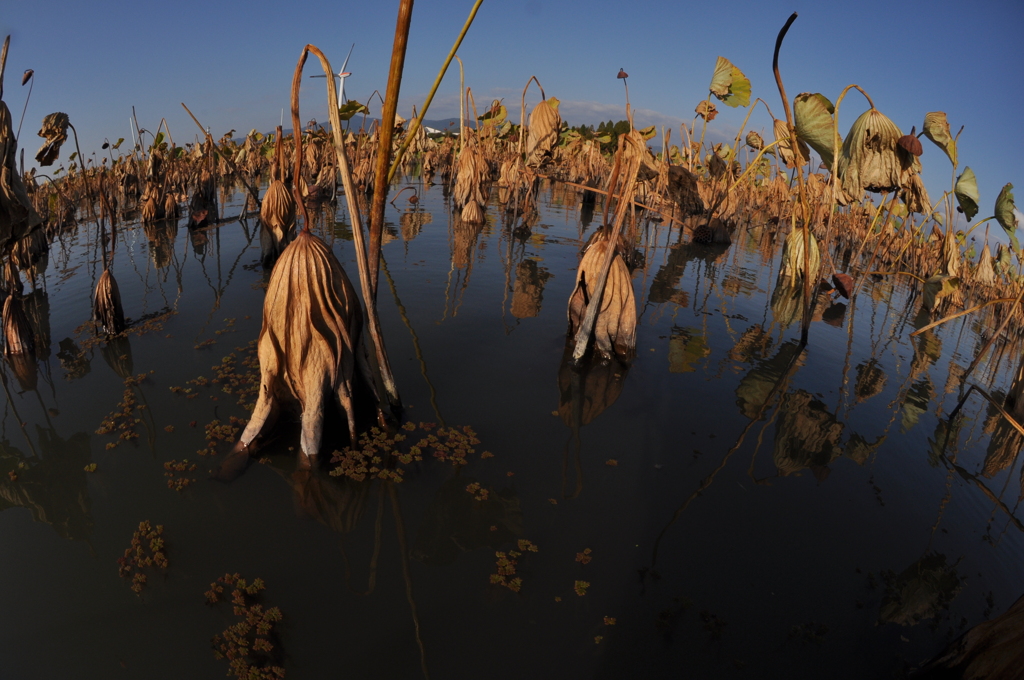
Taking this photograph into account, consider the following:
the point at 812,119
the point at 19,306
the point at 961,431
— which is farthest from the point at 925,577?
the point at 19,306

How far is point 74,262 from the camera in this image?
10.1m

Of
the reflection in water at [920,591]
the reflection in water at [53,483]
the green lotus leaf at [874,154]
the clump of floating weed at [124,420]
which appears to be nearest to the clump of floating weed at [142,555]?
the reflection in water at [53,483]

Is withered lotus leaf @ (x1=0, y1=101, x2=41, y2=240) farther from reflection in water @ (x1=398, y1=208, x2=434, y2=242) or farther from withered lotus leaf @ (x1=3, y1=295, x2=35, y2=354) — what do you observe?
reflection in water @ (x1=398, y1=208, x2=434, y2=242)

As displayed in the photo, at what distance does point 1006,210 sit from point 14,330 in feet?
41.1

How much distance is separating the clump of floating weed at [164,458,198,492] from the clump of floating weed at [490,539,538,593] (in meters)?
2.48

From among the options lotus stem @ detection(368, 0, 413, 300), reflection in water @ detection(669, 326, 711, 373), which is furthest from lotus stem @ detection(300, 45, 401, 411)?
reflection in water @ detection(669, 326, 711, 373)

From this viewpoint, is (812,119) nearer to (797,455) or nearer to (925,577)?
(797,455)

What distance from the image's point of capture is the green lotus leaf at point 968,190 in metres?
7.11

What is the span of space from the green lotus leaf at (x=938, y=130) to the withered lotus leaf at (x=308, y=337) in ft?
23.6

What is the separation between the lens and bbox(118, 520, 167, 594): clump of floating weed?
3.17m

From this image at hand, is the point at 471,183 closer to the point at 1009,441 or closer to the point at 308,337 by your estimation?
the point at 308,337

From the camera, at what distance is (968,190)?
715cm

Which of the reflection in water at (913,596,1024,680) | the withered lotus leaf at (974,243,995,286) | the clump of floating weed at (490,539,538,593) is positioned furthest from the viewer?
the withered lotus leaf at (974,243,995,286)

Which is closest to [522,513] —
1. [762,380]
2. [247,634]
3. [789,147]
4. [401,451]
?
[401,451]
